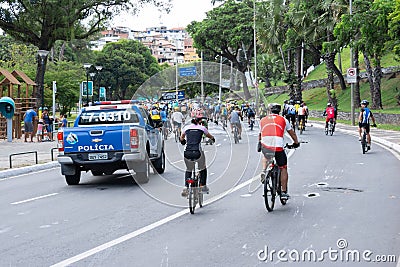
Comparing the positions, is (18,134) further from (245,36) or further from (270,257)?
(245,36)

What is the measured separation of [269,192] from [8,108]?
74.7ft

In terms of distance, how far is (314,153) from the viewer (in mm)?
22125

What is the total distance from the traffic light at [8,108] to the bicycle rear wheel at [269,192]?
2236 cm

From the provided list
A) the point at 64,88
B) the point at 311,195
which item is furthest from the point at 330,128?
the point at 64,88

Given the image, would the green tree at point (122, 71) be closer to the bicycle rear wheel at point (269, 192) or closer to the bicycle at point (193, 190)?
the bicycle at point (193, 190)

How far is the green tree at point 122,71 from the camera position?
261 ft

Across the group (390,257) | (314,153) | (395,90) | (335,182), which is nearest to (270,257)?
(390,257)

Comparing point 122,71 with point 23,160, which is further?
point 122,71

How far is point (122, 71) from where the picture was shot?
79750 millimetres

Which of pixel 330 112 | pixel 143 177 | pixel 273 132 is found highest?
pixel 330 112

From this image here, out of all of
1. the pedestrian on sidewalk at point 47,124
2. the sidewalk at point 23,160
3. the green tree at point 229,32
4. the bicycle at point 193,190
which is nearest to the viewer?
the bicycle at point 193,190

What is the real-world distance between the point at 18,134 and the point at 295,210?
25794mm

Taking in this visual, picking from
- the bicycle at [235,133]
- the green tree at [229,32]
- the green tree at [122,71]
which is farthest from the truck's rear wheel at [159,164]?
the green tree at [122,71]

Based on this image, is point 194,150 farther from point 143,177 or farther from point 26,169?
point 26,169
